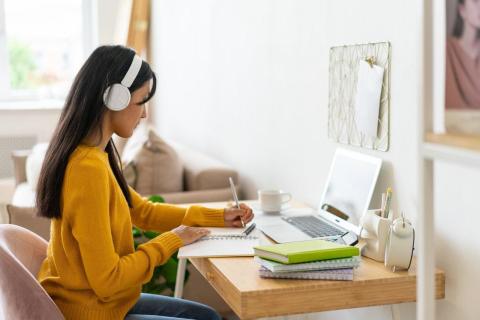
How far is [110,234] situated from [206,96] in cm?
221

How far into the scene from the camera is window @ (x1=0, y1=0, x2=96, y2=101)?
5199mm

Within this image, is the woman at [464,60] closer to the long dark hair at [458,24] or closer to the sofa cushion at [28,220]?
the long dark hair at [458,24]

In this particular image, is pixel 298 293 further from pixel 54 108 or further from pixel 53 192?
pixel 54 108

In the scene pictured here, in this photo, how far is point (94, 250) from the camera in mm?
1517

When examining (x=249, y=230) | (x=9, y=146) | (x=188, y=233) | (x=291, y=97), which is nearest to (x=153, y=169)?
(x=291, y=97)

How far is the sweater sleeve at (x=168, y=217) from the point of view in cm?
201

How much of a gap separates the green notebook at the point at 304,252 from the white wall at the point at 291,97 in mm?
289

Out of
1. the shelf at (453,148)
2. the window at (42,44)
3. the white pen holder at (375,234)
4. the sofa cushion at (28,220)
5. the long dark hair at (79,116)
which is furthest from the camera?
the window at (42,44)

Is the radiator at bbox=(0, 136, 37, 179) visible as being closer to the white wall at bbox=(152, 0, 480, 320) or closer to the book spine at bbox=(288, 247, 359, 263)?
the white wall at bbox=(152, 0, 480, 320)

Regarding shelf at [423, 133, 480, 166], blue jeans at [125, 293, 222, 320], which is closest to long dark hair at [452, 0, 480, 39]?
shelf at [423, 133, 480, 166]

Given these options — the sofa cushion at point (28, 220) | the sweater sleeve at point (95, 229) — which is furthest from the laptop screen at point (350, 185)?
the sofa cushion at point (28, 220)

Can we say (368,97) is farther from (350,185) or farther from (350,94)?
(350,185)

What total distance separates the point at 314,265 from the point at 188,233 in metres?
0.39

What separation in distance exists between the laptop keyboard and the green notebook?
316mm
